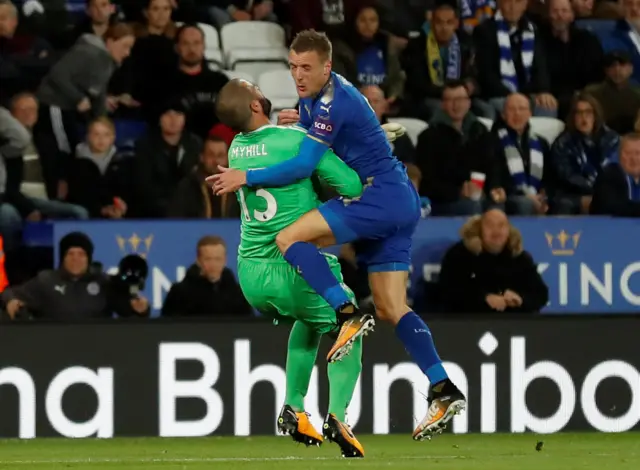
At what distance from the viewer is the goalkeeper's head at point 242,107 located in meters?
8.38

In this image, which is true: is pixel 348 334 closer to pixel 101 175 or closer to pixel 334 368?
pixel 334 368

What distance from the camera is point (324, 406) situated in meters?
11.0

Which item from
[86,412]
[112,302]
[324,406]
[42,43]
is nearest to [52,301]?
[112,302]

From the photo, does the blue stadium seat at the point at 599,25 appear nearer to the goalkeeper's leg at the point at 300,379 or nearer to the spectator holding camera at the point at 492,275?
the spectator holding camera at the point at 492,275

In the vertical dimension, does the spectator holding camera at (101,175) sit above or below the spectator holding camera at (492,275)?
above

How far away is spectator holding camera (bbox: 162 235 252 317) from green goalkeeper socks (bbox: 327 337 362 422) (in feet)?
11.2

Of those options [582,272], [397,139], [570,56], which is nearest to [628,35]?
[570,56]

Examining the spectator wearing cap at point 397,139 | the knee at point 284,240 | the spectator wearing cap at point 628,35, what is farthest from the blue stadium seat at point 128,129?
the knee at point 284,240

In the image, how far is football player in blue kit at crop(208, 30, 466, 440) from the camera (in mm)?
8133

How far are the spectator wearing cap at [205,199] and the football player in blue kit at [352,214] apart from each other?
4541 mm

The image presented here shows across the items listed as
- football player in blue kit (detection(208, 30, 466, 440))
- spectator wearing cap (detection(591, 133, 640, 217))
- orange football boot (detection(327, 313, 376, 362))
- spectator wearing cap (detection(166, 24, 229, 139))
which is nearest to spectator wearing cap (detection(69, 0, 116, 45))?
spectator wearing cap (detection(166, 24, 229, 139))

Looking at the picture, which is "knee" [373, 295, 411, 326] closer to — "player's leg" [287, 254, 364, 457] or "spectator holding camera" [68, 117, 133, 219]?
"player's leg" [287, 254, 364, 457]

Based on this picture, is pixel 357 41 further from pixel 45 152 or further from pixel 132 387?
pixel 132 387

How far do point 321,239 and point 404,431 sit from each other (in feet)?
10.5
